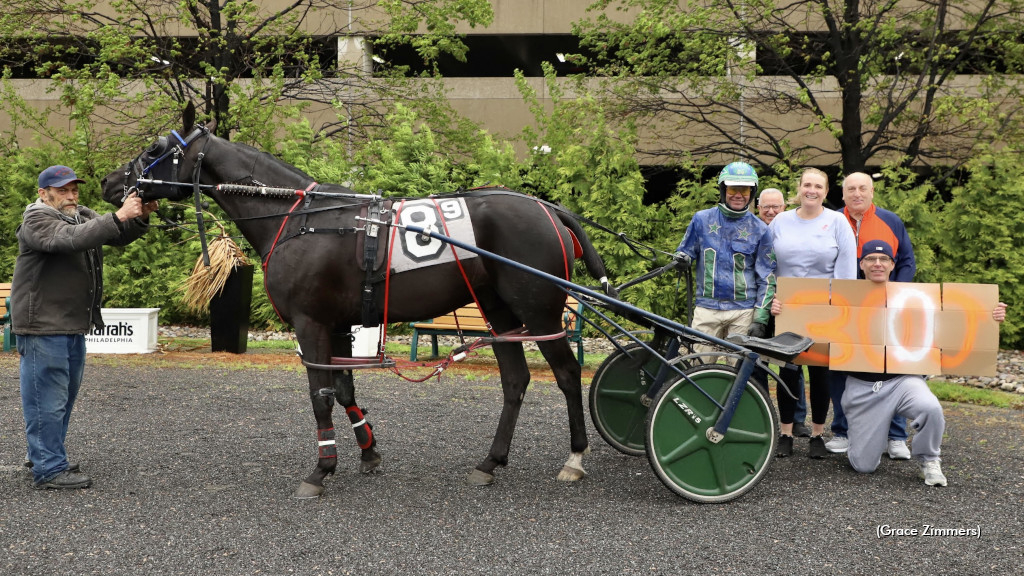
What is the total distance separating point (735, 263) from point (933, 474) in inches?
67.3

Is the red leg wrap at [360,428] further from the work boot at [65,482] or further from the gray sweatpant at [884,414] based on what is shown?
the gray sweatpant at [884,414]

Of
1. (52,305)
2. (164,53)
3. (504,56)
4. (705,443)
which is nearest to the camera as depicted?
(705,443)

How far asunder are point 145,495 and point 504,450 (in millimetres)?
2062

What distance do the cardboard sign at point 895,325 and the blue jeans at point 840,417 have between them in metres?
0.52

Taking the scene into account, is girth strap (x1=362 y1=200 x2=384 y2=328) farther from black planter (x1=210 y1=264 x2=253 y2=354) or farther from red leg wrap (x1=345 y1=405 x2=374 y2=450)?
black planter (x1=210 y1=264 x2=253 y2=354)

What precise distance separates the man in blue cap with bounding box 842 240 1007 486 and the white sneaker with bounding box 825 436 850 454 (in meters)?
0.40

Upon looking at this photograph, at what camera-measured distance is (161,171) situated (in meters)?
4.95

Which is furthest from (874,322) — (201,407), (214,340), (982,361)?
(214,340)

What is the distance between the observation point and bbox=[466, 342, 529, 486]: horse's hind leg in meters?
4.95

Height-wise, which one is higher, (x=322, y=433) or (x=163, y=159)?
(x=163, y=159)

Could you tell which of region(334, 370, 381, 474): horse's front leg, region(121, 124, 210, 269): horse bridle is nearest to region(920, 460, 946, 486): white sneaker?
region(334, 370, 381, 474): horse's front leg

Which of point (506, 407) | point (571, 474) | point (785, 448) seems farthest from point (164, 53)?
point (785, 448)

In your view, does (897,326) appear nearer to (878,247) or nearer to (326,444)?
(878,247)

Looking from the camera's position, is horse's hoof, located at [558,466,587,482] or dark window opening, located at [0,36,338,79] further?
dark window opening, located at [0,36,338,79]
